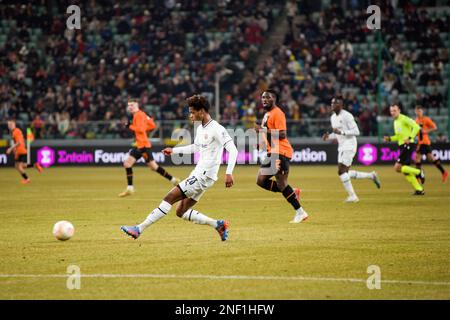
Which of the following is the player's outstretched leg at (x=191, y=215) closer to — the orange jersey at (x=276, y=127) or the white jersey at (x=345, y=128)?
the orange jersey at (x=276, y=127)

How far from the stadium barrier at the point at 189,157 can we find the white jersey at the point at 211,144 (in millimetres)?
25128

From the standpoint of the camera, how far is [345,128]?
21.0 m

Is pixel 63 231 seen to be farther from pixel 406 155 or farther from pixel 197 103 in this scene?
pixel 406 155

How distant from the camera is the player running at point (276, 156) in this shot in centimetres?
1616

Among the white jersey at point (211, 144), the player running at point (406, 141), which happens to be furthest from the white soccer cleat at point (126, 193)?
the white jersey at point (211, 144)

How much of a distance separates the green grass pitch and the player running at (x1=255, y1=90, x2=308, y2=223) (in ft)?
2.09

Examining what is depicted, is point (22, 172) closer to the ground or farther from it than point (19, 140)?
closer to the ground

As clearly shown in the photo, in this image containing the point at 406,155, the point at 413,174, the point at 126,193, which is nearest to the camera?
the point at 413,174

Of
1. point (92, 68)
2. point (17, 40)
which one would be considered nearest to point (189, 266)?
point (92, 68)

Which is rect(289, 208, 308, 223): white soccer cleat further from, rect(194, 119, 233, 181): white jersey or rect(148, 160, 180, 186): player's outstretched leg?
rect(148, 160, 180, 186): player's outstretched leg

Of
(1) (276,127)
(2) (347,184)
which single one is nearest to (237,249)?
(1) (276,127)

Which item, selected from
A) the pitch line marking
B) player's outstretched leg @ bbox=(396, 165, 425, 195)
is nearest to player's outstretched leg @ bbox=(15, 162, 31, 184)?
player's outstretched leg @ bbox=(396, 165, 425, 195)

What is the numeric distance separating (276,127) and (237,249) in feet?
14.6
